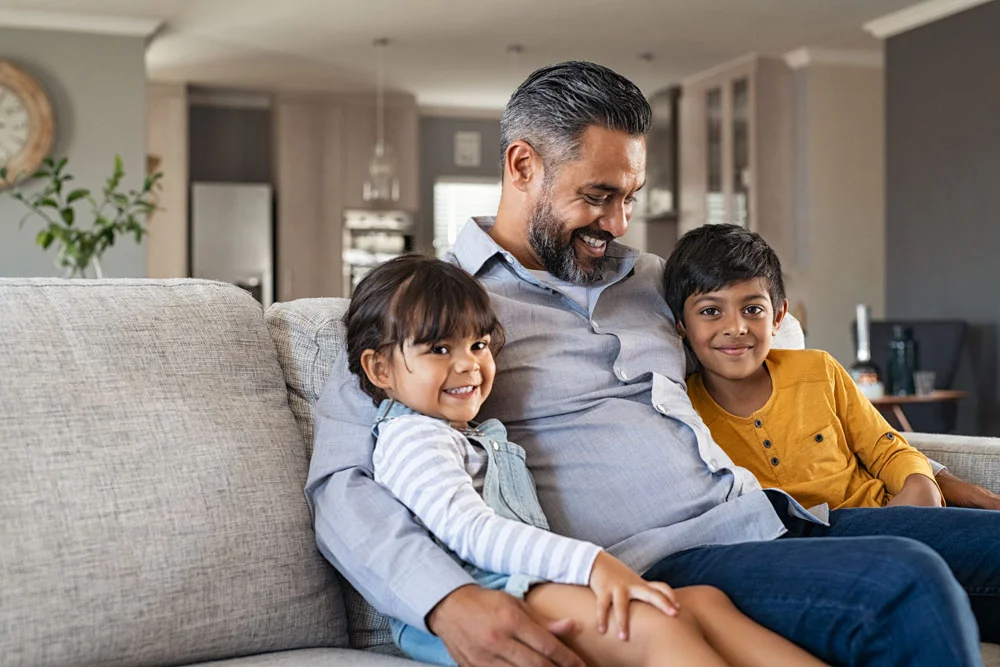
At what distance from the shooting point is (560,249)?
1727 millimetres

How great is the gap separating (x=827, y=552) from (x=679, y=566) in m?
0.22

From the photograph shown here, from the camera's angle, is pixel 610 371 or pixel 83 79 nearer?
pixel 610 371

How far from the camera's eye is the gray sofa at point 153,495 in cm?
124

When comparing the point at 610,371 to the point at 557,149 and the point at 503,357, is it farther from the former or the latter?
the point at 557,149

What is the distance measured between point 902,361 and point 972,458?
7.95ft

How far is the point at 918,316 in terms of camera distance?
19.6 ft

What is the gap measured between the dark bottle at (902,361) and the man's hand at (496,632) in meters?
3.25

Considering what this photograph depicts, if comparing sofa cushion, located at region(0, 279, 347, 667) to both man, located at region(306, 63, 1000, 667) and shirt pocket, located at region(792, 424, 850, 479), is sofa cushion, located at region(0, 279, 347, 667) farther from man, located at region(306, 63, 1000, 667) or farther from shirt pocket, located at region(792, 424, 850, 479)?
shirt pocket, located at region(792, 424, 850, 479)

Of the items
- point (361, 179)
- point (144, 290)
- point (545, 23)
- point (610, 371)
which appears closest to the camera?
point (144, 290)

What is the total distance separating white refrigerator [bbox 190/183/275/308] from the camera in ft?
24.9

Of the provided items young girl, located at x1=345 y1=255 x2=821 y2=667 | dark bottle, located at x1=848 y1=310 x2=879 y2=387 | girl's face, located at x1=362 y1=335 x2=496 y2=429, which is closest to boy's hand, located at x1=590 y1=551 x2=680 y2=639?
young girl, located at x1=345 y1=255 x2=821 y2=667

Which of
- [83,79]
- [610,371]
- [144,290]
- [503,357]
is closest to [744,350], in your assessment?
[610,371]

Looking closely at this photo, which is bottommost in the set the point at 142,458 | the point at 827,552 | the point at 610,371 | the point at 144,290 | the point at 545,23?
the point at 827,552

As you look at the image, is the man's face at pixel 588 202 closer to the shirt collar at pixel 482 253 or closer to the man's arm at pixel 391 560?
the shirt collar at pixel 482 253
